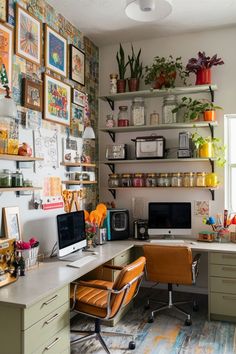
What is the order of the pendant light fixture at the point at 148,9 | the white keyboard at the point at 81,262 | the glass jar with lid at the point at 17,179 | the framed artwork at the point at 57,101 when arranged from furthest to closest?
the framed artwork at the point at 57,101 < the white keyboard at the point at 81,262 < the glass jar with lid at the point at 17,179 < the pendant light fixture at the point at 148,9

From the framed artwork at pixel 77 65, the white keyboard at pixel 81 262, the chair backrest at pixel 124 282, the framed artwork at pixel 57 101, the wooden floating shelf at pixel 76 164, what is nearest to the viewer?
the chair backrest at pixel 124 282

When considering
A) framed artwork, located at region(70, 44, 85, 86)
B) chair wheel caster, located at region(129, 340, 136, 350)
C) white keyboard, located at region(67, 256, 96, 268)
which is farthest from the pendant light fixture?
chair wheel caster, located at region(129, 340, 136, 350)

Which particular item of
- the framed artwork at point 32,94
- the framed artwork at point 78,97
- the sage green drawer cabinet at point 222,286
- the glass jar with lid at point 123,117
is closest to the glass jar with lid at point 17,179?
the framed artwork at point 32,94

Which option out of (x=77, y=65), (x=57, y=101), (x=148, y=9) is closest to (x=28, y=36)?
(x=57, y=101)

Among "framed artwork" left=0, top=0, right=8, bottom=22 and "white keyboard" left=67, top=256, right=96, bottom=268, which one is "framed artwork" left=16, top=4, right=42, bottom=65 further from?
"white keyboard" left=67, top=256, right=96, bottom=268

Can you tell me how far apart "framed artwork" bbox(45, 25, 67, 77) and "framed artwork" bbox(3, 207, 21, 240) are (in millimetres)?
1362

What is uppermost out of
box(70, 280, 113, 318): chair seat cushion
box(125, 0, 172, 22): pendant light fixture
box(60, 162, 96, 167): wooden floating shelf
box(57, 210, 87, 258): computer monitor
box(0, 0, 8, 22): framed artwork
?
box(0, 0, 8, 22): framed artwork

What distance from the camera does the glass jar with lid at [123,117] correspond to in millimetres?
4039

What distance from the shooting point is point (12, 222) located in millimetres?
2600

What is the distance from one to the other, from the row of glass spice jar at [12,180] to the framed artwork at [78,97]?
1.26m

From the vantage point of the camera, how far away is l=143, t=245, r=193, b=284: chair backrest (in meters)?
3.12

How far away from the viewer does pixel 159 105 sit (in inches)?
161

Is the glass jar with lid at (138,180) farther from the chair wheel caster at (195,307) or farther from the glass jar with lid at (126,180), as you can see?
the chair wheel caster at (195,307)

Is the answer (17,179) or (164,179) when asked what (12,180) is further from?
(164,179)
